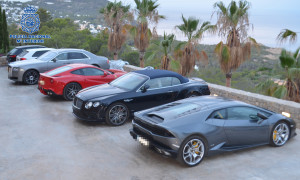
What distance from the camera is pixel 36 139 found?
7.99 m

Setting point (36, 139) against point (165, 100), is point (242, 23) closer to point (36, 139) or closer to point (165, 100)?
point (165, 100)

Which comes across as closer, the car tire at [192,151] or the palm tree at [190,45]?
the car tire at [192,151]

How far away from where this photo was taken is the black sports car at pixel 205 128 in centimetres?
641

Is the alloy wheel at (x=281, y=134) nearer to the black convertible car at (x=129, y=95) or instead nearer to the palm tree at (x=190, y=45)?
the black convertible car at (x=129, y=95)

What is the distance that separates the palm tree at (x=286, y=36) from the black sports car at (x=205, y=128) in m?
5.45

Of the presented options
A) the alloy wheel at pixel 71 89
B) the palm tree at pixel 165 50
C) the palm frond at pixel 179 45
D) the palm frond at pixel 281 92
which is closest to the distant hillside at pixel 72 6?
the palm tree at pixel 165 50

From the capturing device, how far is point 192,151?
6527 millimetres

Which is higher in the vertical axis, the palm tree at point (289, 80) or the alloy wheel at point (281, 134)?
the palm tree at point (289, 80)

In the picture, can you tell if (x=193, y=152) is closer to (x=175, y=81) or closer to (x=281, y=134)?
(x=281, y=134)

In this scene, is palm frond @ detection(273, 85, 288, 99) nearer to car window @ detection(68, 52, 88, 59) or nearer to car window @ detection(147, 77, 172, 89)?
car window @ detection(147, 77, 172, 89)

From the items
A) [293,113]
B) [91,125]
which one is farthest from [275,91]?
[91,125]

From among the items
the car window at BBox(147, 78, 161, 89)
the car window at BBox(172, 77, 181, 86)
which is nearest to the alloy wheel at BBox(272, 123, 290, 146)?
the car window at BBox(172, 77, 181, 86)

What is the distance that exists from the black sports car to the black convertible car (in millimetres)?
1886

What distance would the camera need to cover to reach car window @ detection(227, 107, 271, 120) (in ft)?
23.5
